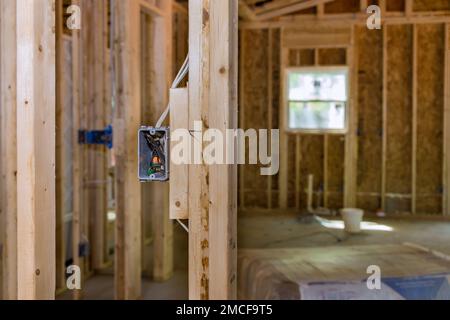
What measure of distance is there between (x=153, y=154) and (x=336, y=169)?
624 centimetres

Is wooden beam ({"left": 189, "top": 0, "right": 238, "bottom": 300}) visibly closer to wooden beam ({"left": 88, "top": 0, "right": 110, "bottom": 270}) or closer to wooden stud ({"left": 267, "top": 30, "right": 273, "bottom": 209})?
wooden beam ({"left": 88, "top": 0, "right": 110, "bottom": 270})

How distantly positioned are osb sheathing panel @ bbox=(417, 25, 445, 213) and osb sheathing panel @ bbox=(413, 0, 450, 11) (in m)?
0.26

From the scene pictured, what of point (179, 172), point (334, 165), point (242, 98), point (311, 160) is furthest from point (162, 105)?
point (334, 165)

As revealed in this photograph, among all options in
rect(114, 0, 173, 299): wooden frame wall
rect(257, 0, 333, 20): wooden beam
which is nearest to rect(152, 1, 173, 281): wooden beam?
rect(114, 0, 173, 299): wooden frame wall

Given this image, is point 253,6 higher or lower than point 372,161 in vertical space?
higher

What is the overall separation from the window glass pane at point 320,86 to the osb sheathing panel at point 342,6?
0.91 metres

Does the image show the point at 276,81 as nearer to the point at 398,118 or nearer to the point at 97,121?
the point at 398,118

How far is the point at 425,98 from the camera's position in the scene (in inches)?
279

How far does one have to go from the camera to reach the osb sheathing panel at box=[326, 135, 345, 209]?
738 cm

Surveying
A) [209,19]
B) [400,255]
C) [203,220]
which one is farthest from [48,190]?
[400,255]

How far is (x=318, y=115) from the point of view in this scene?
24.0 feet

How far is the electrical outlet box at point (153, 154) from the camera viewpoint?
4.68 ft

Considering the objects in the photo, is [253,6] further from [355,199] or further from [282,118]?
[355,199]
